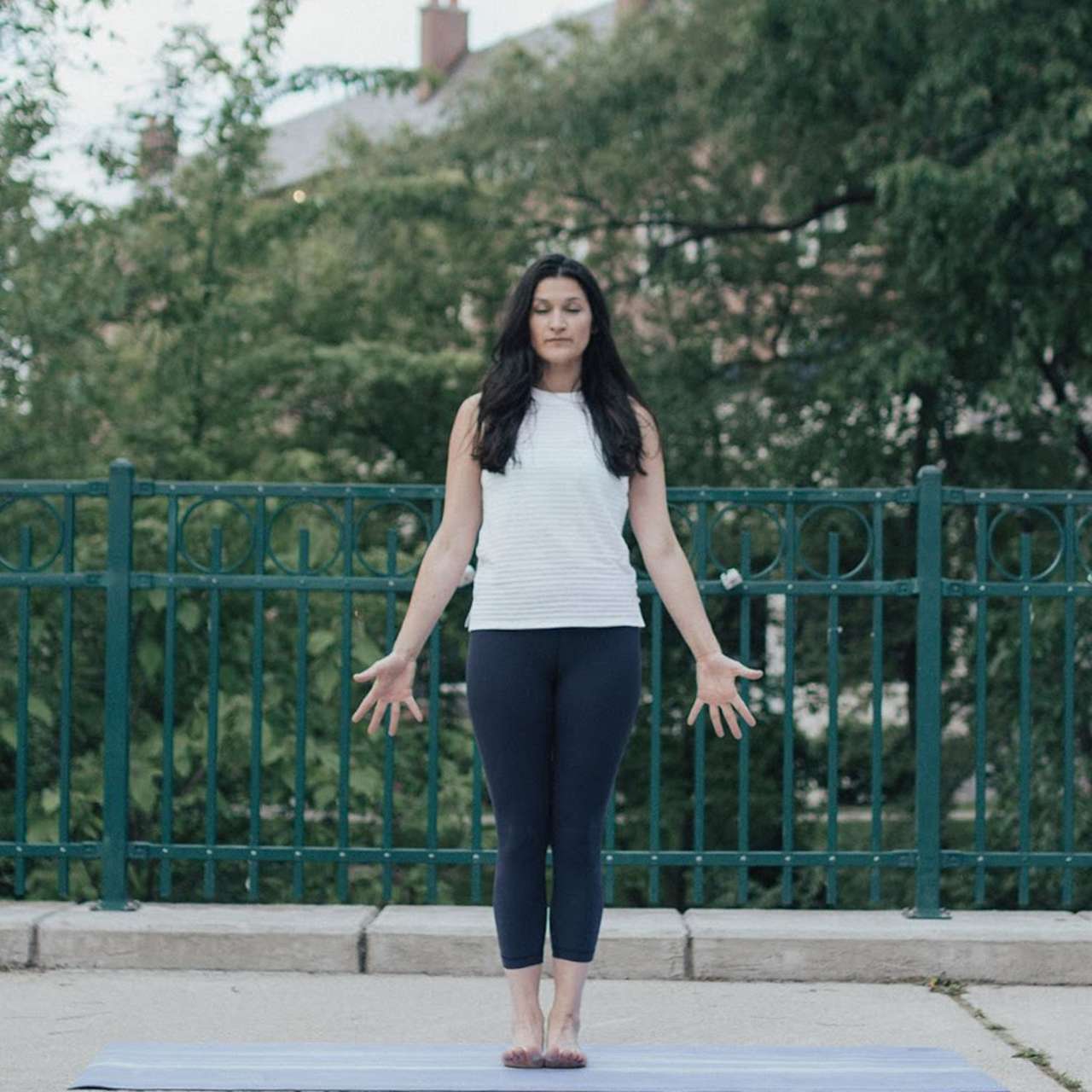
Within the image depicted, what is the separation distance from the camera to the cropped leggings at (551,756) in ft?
12.5

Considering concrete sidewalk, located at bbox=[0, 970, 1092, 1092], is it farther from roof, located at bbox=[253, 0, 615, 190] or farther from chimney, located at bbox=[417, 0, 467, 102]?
chimney, located at bbox=[417, 0, 467, 102]

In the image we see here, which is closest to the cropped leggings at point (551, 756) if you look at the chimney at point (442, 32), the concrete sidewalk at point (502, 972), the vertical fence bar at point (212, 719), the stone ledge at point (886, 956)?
the concrete sidewalk at point (502, 972)

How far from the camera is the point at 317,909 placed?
5504 mm

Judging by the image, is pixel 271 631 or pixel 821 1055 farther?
pixel 271 631

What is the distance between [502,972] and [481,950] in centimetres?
9

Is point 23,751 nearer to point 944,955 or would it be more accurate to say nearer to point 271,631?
point 271,631

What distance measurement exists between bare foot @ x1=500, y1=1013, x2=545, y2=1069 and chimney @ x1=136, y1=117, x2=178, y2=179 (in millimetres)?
7813

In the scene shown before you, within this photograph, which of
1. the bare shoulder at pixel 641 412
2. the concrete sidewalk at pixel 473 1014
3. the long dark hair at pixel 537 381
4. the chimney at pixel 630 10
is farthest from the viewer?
the chimney at pixel 630 10

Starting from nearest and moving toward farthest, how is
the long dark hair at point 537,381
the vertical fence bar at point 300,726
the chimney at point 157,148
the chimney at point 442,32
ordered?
the long dark hair at point 537,381, the vertical fence bar at point 300,726, the chimney at point 157,148, the chimney at point 442,32

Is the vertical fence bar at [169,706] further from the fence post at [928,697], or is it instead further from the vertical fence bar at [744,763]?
the fence post at [928,697]

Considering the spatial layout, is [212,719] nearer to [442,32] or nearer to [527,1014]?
[527,1014]

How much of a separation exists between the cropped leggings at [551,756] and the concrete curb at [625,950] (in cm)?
124

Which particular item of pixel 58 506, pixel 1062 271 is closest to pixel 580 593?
pixel 58 506

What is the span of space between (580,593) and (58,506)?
18.4 feet
